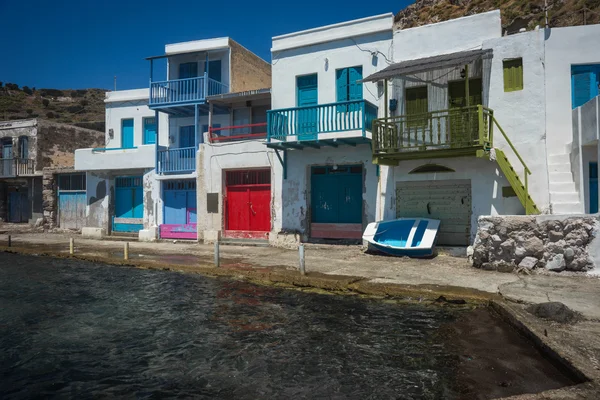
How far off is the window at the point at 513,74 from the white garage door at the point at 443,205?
10.1 feet

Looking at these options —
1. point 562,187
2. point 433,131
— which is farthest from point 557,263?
point 433,131

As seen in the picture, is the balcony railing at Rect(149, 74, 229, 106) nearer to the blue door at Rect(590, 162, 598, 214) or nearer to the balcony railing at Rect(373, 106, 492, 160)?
the balcony railing at Rect(373, 106, 492, 160)

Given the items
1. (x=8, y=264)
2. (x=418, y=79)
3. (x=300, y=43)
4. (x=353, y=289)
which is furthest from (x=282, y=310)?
(x=300, y=43)

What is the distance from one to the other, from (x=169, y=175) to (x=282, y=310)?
44.8 feet

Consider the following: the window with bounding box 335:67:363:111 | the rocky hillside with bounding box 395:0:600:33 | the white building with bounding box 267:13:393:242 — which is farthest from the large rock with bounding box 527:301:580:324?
the rocky hillside with bounding box 395:0:600:33

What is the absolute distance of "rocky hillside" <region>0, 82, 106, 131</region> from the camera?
176 ft

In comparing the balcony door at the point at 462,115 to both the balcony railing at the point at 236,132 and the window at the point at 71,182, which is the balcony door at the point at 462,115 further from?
the window at the point at 71,182

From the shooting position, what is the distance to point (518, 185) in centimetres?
1231

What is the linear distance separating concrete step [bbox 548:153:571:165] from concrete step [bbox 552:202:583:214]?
1387mm

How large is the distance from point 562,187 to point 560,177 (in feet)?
1.07

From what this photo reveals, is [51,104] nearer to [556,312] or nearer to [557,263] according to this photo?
[557,263]

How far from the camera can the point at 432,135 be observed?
535 inches

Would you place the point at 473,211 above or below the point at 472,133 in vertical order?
below

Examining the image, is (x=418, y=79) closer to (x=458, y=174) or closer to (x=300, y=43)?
(x=458, y=174)
